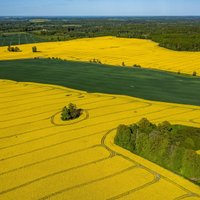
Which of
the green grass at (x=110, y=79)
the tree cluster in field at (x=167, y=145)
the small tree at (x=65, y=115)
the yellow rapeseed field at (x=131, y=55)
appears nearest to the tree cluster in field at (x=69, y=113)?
the small tree at (x=65, y=115)

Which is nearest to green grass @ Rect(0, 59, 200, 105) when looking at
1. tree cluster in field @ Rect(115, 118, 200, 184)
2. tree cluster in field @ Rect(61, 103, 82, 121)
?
Answer: tree cluster in field @ Rect(61, 103, 82, 121)

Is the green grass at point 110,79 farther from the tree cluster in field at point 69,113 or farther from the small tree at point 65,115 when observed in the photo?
the small tree at point 65,115

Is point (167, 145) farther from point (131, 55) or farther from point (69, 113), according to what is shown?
point (131, 55)

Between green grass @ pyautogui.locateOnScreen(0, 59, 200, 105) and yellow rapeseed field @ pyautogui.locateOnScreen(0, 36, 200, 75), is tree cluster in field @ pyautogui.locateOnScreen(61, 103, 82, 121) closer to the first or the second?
green grass @ pyautogui.locateOnScreen(0, 59, 200, 105)

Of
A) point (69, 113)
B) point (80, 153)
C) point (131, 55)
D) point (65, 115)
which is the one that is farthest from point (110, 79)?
point (131, 55)

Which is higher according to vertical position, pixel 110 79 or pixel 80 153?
pixel 110 79

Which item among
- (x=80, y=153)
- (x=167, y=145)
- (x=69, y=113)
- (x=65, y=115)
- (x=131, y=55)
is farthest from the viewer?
(x=131, y=55)
